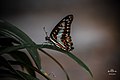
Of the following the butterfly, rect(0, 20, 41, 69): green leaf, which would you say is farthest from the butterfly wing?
rect(0, 20, 41, 69): green leaf

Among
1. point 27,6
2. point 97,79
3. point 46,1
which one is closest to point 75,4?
point 46,1

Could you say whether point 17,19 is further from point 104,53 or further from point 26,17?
point 104,53

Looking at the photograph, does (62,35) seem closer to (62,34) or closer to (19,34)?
(62,34)

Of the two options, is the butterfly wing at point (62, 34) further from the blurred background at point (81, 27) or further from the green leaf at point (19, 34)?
the green leaf at point (19, 34)

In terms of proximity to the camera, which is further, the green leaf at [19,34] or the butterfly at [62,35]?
the butterfly at [62,35]

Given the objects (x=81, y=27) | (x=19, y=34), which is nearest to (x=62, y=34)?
(x=81, y=27)

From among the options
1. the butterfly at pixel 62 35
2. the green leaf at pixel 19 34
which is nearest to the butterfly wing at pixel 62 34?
the butterfly at pixel 62 35

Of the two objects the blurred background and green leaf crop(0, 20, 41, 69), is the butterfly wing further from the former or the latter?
green leaf crop(0, 20, 41, 69)
